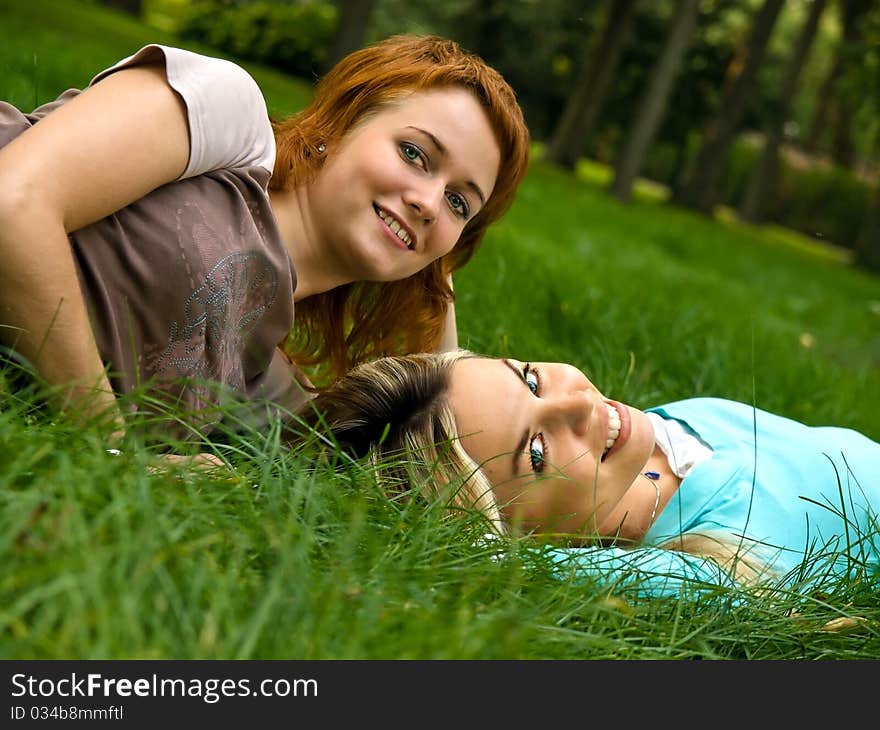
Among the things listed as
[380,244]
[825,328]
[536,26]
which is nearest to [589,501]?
[380,244]

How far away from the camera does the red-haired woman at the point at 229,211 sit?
88.0 inches

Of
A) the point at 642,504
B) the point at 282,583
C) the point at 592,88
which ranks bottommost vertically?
the point at 592,88

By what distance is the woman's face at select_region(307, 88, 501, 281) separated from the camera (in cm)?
289

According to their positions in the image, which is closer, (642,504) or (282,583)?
(282,583)

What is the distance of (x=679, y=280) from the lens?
8.91 meters

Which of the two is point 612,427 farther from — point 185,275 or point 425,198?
point 185,275

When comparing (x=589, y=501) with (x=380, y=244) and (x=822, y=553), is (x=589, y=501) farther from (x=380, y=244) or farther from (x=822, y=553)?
(x=380, y=244)

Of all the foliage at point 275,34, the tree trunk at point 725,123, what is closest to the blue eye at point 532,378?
the tree trunk at point 725,123

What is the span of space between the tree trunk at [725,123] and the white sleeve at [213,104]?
746 inches

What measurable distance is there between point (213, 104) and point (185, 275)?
0.41 meters

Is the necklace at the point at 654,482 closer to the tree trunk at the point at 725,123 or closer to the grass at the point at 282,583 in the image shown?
the grass at the point at 282,583

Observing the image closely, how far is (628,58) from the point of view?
84.1ft

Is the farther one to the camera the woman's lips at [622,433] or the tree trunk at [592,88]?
the tree trunk at [592,88]

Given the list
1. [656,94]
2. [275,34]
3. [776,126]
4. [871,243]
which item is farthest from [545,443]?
[776,126]
